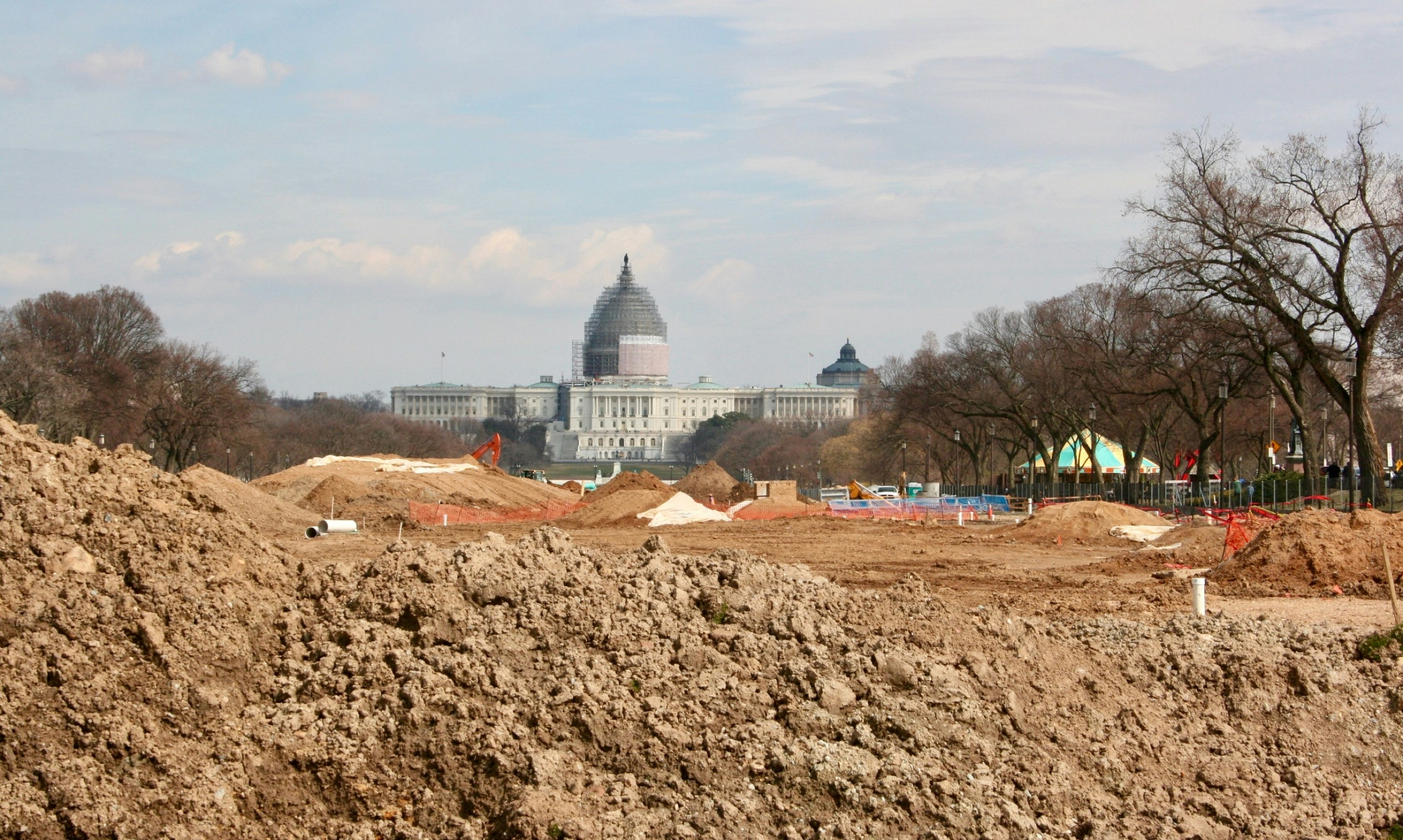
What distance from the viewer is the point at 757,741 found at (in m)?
8.60

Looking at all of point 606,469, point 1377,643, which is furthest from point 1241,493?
point 606,469

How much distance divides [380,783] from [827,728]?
274 cm

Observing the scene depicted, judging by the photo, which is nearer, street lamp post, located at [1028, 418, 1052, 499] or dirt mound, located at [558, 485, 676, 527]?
dirt mound, located at [558, 485, 676, 527]

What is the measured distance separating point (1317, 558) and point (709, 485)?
43469 mm

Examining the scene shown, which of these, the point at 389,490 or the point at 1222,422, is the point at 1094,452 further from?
the point at 389,490

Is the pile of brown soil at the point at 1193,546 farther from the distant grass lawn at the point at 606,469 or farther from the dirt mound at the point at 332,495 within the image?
the distant grass lawn at the point at 606,469

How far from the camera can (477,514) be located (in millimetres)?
42781

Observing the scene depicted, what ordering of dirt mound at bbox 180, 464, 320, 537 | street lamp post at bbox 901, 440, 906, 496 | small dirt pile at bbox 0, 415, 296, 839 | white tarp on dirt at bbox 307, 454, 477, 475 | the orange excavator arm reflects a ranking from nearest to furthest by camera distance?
1. small dirt pile at bbox 0, 415, 296, 839
2. dirt mound at bbox 180, 464, 320, 537
3. white tarp on dirt at bbox 307, 454, 477, 475
4. the orange excavator arm
5. street lamp post at bbox 901, 440, 906, 496

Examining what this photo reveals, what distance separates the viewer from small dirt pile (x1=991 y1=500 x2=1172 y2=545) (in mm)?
32625

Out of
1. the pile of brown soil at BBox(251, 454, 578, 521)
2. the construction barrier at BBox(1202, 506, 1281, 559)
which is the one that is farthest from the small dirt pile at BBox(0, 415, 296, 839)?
the pile of brown soil at BBox(251, 454, 578, 521)

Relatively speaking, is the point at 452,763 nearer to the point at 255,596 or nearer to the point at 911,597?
the point at 255,596

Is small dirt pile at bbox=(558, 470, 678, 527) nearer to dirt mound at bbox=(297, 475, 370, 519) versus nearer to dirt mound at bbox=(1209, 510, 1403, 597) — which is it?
dirt mound at bbox=(297, 475, 370, 519)

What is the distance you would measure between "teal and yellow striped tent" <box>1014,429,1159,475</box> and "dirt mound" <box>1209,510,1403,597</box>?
47.9m

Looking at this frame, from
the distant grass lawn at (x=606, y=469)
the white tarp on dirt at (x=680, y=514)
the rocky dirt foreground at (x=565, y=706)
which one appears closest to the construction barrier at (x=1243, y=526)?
the rocky dirt foreground at (x=565, y=706)
